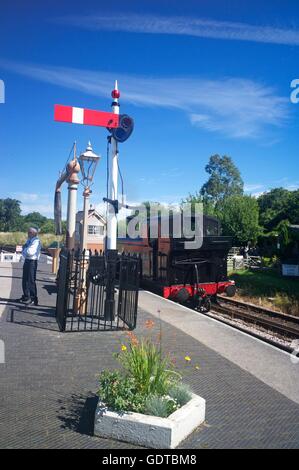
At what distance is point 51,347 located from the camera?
20.1ft

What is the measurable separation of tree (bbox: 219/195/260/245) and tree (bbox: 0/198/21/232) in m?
55.3

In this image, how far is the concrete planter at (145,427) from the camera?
11.3 feet

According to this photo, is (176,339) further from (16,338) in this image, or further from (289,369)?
(16,338)

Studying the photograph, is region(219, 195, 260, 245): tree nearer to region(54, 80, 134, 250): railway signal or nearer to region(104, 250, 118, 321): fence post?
region(54, 80, 134, 250): railway signal

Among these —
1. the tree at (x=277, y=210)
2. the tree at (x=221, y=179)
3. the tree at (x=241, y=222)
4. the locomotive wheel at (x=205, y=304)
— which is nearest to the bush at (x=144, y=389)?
the locomotive wheel at (x=205, y=304)

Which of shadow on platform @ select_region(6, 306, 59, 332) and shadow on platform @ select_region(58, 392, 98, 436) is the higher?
shadow on platform @ select_region(6, 306, 59, 332)

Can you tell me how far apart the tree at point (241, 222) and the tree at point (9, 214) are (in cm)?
5531

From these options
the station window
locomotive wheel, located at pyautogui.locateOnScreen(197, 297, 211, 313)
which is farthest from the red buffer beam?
the station window

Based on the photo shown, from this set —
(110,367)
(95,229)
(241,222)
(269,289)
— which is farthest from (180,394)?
(241,222)

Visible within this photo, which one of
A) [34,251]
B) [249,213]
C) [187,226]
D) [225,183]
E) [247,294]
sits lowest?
[247,294]

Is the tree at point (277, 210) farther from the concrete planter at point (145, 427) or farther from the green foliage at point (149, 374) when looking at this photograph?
the concrete planter at point (145, 427)

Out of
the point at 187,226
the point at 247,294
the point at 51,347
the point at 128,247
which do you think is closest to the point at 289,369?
the point at 51,347

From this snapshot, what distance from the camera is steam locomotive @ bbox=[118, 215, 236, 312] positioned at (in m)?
12.0
